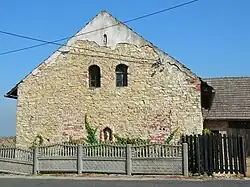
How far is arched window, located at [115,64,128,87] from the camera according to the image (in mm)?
23617

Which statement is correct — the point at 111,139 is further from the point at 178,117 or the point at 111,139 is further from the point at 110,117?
the point at 178,117

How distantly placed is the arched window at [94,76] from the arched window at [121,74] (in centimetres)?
106

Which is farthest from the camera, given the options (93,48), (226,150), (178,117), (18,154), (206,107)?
(206,107)

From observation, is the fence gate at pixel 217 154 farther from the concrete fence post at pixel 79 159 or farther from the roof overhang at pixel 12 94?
the roof overhang at pixel 12 94

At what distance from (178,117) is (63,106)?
6417mm

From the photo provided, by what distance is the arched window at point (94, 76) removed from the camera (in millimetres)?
23969

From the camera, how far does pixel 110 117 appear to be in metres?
23.4

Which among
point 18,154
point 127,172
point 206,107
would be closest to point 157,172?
point 127,172

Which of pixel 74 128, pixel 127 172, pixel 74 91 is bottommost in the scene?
pixel 127 172

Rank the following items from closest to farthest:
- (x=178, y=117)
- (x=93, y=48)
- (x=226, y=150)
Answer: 1. (x=226, y=150)
2. (x=178, y=117)
3. (x=93, y=48)

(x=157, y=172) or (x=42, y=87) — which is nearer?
(x=157, y=172)

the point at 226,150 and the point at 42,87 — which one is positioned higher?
the point at 42,87

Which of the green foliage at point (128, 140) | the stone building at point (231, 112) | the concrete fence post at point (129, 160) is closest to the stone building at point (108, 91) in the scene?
the green foliage at point (128, 140)

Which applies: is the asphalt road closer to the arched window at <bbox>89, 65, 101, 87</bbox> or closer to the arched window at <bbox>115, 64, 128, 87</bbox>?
the arched window at <bbox>115, 64, 128, 87</bbox>
